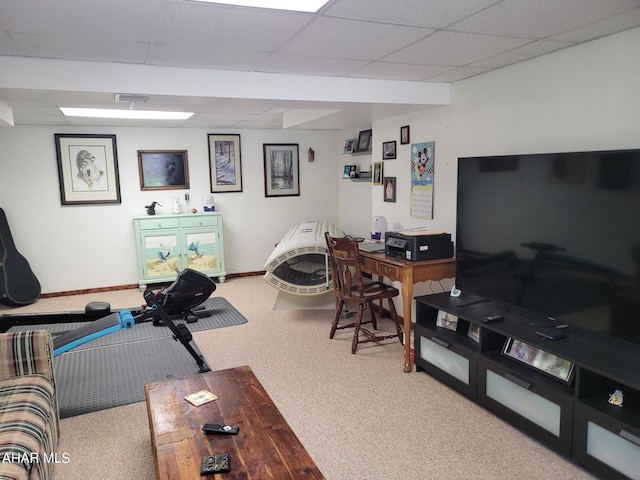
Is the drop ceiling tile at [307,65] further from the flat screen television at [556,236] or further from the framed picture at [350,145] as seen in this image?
the framed picture at [350,145]

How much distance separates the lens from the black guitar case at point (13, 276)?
518 cm

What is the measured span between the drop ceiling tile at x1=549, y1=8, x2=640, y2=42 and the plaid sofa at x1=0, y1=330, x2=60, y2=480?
3.17 metres

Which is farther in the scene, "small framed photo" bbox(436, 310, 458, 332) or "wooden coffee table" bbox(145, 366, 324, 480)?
"small framed photo" bbox(436, 310, 458, 332)

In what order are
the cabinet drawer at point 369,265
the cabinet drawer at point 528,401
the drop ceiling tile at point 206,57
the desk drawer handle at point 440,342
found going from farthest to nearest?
the cabinet drawer at point 369,265 < the desk drawer handle at point 440,342 < the drop ceiling tile at point 206,57 < the cabinet drawer at point 528,401

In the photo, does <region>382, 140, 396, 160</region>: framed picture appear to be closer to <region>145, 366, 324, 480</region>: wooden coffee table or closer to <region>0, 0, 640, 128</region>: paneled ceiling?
<region>0, 0, 640, 128</region>: paneled ceiling

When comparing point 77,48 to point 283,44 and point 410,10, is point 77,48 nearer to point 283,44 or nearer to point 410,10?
point 283,44

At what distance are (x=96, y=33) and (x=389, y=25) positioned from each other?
55.4 inches

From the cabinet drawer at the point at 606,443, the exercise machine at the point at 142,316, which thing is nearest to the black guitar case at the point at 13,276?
the exercise machine at the point at 142,316

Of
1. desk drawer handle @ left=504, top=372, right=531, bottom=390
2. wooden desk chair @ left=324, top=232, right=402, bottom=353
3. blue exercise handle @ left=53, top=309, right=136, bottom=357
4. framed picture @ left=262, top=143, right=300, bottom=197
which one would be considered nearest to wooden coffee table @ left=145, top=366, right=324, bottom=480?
blue exercise handle @ left=53, top=309, right=136, bottom=357

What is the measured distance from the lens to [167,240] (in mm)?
5922

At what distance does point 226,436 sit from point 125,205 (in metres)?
4.74

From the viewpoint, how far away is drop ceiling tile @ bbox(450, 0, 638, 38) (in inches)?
76.6

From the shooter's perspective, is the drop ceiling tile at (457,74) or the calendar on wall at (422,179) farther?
the calendar on wall at (422,179)

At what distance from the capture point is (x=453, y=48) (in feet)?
8.50
